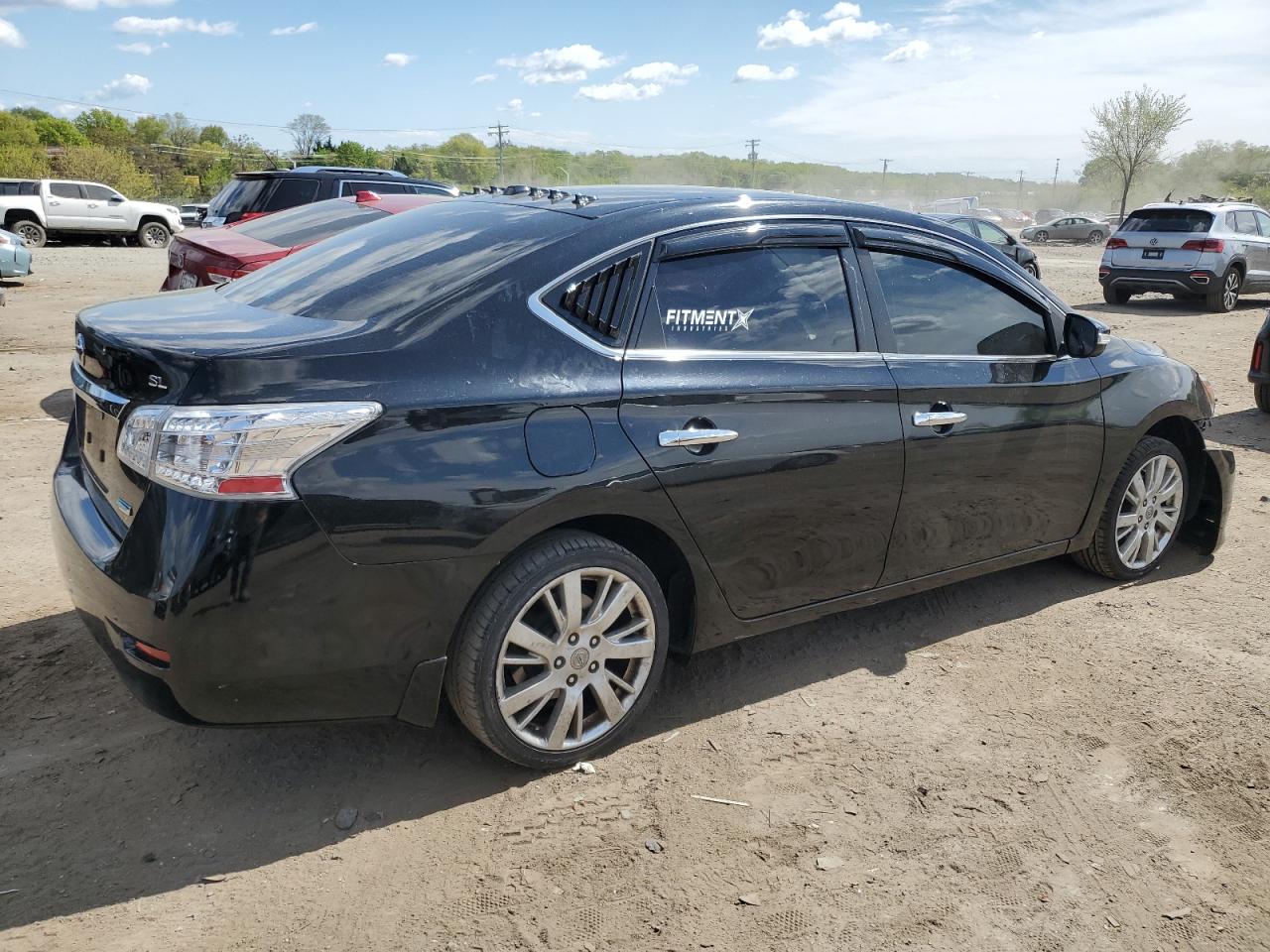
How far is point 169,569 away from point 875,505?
7.57ft

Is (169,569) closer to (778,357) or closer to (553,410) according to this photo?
(553,410)

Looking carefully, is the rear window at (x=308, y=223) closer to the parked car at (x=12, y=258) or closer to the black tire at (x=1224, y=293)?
the parked car at (x=12, y=258)

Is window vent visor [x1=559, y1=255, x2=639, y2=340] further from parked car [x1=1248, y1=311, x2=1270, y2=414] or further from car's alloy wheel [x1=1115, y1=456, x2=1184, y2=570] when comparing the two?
parked car [x1=1248, y1=311, x2=1270, y2=414]

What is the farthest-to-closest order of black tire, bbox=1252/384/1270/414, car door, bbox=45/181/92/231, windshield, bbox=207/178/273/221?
car door, bbox=45/181/92/231, windshield, bbox=207/178/273/221, black tire, bbox=1252/384/1270/414

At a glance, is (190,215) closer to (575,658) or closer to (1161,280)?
(1161,280)

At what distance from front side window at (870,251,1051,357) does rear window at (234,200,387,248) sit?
4757mm

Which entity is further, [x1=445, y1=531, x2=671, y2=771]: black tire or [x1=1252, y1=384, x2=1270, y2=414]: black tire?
[x1=1252, y1=384, x2=1270, y2=414]: black tire

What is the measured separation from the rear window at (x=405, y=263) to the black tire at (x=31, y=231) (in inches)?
1083

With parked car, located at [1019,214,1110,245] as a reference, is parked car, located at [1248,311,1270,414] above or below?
below

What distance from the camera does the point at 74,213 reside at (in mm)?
27875

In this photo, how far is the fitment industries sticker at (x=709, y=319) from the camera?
3328 mm

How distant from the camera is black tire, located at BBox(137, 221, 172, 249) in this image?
96.3ft

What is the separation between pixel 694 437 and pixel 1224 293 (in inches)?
643

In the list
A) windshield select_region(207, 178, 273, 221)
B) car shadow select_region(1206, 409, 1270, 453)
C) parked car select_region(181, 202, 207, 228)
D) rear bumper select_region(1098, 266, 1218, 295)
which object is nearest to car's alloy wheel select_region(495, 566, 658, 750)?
car shadow select_region(1206, 409, 1270, 453)
